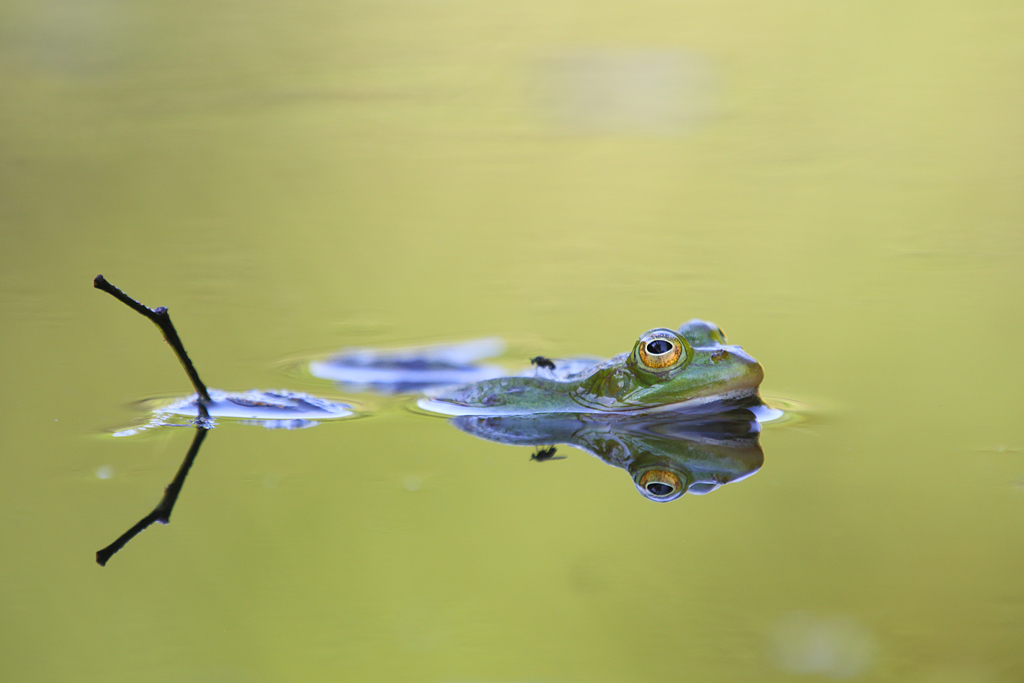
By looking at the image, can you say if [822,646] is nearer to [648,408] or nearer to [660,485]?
[660,485]

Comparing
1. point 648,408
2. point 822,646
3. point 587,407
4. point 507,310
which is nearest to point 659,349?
point 648,408

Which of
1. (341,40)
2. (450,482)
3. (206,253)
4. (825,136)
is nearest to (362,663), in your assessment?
(450,482)

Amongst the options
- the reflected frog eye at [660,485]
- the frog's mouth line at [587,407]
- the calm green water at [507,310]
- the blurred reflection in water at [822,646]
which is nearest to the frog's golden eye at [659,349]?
the frog's mouth line at [587,407]

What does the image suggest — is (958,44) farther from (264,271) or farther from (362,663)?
(362,663)

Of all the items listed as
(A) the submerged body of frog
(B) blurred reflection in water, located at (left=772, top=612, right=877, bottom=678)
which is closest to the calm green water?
(B) blurred reflection in water, located at (left=772, top=612, right=877, bottom=678)

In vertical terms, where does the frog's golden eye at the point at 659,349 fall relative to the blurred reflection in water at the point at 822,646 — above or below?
above

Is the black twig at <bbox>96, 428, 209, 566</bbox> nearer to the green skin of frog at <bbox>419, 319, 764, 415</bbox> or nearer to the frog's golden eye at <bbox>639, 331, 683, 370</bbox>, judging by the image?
the green skin of frog at <bbox>419, 319, 764, 415</bbox>

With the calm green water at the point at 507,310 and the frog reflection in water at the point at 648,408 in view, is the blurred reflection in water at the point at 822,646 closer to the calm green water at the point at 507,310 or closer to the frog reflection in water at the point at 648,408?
the calm green water at the point at 507,310

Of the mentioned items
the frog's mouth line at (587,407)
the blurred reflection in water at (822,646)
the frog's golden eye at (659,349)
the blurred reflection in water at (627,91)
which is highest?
the blurred reflection in water at (627,91)

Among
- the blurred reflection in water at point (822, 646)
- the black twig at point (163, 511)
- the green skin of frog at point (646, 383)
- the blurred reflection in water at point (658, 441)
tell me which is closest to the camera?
the blurred reflection in water at point (822, 646)
